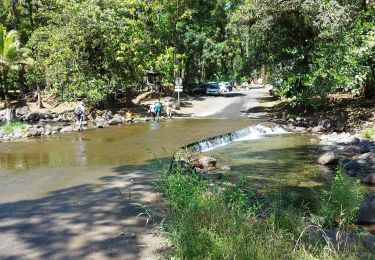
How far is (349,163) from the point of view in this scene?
13828 millimetres

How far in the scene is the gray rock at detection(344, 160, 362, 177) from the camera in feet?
43.0

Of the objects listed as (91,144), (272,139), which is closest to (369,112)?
(272,139)

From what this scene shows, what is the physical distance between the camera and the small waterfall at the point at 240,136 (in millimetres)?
17734

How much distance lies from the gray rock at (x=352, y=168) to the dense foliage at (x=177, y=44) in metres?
6.82

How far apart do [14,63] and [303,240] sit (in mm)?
29686

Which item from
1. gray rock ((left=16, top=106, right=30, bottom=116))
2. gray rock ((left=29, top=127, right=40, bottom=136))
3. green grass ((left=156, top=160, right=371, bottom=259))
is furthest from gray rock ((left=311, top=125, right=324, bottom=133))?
gray rock ((left=16, top=106, right=30, bottom=116))

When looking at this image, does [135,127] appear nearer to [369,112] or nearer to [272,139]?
[272,139]

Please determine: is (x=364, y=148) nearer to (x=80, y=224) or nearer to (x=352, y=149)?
(x=352, y=149)

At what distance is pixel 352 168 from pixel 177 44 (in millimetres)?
29626

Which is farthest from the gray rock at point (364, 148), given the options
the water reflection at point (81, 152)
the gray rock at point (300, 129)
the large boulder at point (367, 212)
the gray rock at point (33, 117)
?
the gray rock at point (33, 117)

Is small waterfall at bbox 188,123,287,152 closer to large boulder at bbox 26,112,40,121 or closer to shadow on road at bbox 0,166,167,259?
shadow on road at bbox 0,166,167,259

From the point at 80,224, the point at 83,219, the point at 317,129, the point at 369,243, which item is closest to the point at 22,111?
the point at 317,129

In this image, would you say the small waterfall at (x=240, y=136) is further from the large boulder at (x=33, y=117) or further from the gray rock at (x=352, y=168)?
the large boulder at (x=33, y=117)

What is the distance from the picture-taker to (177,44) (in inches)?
1606
